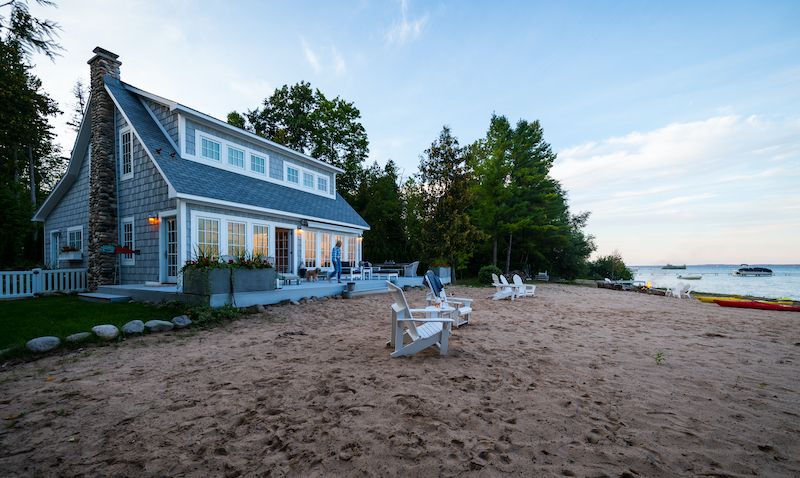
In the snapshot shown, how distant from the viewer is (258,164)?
1389 centimetres

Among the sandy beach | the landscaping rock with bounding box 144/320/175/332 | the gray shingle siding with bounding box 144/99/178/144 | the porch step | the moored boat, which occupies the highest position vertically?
the gray shingle siding with bounding box 144/99/178/144

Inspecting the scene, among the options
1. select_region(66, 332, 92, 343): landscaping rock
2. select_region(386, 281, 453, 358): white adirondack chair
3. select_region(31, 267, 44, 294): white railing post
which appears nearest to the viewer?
select_region(386, 281, 453, 358): white adirondack chair

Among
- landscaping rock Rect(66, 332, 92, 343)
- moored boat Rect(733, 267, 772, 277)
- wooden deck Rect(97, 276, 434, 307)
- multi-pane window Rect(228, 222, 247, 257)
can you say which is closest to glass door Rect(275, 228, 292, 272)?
multi-pane window Rect(228, 222, 247, 257)

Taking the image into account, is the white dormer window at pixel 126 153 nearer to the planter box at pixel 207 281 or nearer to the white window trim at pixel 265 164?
the white window trim at pixel 265 164

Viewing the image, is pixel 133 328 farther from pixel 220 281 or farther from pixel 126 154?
pixel 126 154

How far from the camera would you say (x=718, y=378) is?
4.11 m

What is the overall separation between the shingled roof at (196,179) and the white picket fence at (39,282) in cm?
598

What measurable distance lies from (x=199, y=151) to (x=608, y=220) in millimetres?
33849

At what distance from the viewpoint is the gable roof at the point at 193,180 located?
10.1 meters

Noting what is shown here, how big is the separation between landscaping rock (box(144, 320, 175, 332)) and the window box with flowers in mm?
1214

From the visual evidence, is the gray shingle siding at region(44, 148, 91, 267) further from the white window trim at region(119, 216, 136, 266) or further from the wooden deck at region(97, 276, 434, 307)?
the wooden deck at region(97, 276, 434, 307)

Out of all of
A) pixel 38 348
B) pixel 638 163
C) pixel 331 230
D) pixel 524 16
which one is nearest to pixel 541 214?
pixel 638 163

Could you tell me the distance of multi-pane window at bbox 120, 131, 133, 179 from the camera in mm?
11572

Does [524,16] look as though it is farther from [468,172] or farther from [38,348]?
[38,348]
